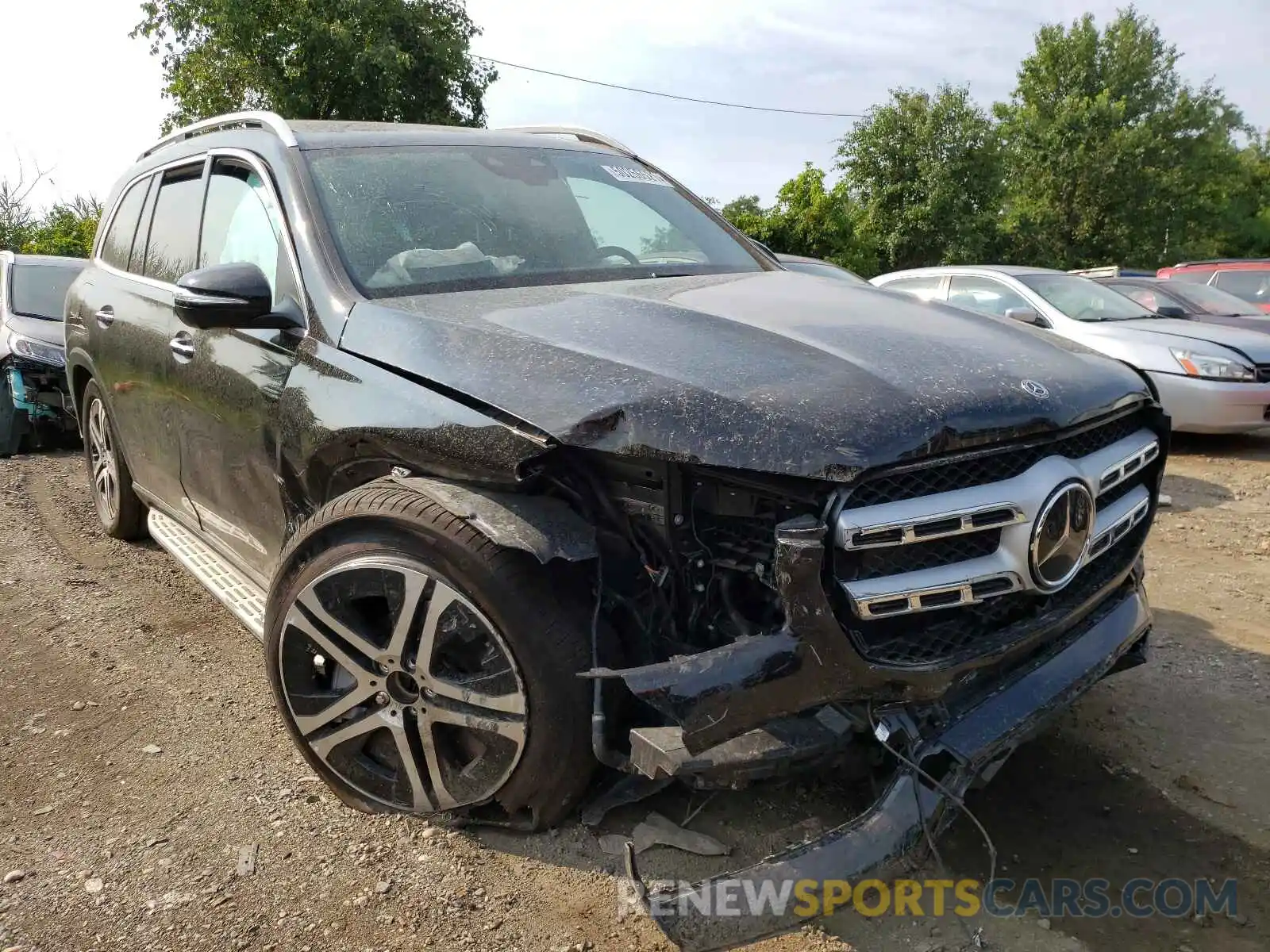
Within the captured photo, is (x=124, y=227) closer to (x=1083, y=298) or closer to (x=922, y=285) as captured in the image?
(x=922, y=285)

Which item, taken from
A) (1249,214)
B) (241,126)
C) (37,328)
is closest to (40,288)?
(37,328)

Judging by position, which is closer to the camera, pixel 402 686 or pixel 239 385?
pixel 402 686

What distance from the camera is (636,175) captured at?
153 inches

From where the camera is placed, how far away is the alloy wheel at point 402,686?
7.46ft

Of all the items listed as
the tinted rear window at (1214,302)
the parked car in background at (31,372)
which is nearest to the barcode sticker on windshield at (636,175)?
the parked car in background at (31,372)

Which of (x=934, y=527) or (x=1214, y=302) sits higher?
(x=934, y=527)

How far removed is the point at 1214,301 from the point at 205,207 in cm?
1113

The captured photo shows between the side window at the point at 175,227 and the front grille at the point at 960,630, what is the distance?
3.05 metres

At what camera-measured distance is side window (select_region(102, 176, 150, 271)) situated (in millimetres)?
4449

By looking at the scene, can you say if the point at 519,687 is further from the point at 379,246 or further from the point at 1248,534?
the point at 1248,534

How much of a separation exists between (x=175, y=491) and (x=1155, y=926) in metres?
3.68

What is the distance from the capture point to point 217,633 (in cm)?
402

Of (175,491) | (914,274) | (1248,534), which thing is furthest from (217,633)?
Result: (914,274)

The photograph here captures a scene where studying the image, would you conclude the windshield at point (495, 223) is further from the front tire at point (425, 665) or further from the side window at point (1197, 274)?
the side window at point (1197, 274)
